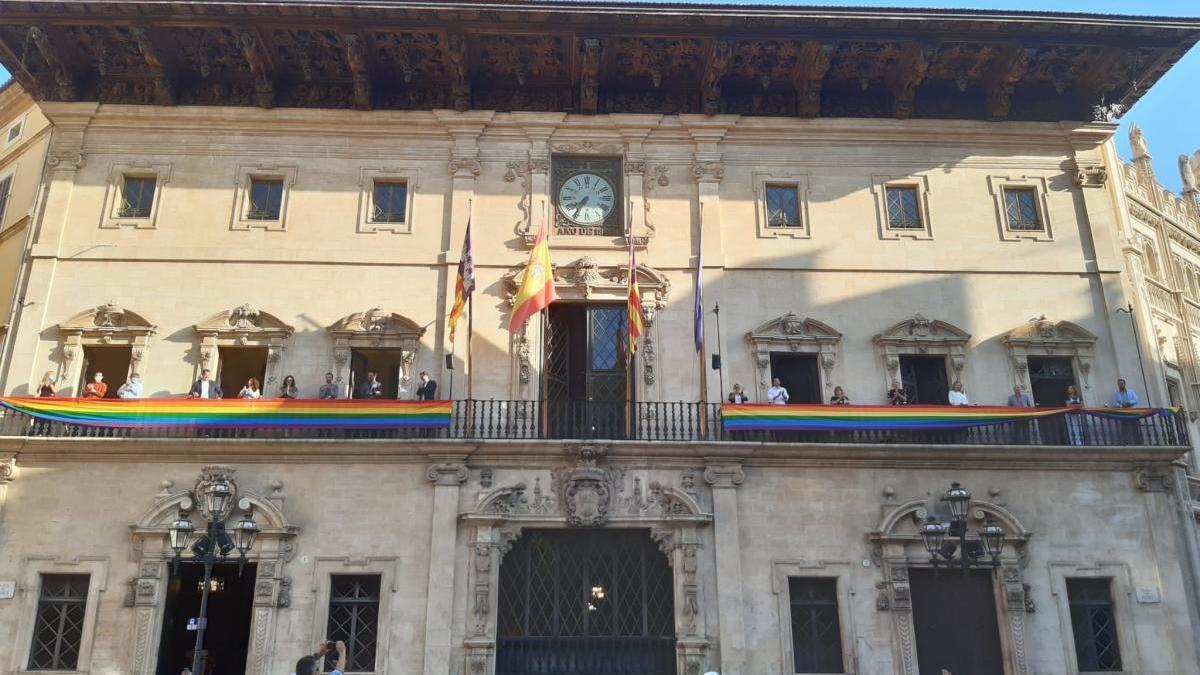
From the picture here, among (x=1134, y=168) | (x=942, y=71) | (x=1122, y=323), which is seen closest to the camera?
(x=1122, y=323)

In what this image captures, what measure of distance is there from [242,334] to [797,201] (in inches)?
427

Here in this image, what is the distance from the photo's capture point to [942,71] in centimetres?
1919

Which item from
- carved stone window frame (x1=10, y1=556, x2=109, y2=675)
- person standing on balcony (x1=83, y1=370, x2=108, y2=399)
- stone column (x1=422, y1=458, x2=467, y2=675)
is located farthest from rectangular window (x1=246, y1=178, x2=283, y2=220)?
carved stone window frame (x1=10, y1=556, x2=109, y2=675)

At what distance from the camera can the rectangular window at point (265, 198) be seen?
18530mm

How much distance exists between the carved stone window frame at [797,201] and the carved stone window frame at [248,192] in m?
9.06

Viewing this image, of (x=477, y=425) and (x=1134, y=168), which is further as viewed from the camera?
(x=1134, y=168)

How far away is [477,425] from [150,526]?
18.4ft

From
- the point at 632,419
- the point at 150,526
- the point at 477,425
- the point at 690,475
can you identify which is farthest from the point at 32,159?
the point at 690,475

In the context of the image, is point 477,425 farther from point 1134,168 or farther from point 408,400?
point 1134,168

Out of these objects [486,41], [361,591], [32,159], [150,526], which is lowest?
[361,591]

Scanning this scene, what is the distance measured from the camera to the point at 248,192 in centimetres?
1864

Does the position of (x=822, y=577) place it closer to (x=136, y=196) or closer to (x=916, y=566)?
(x=916, y=566)

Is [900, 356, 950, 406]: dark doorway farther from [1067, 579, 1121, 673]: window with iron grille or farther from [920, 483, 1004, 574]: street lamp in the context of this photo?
[1067, 579, 1121, 673]: window with iron grille

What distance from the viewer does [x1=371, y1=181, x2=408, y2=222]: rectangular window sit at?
1855 centimetres
